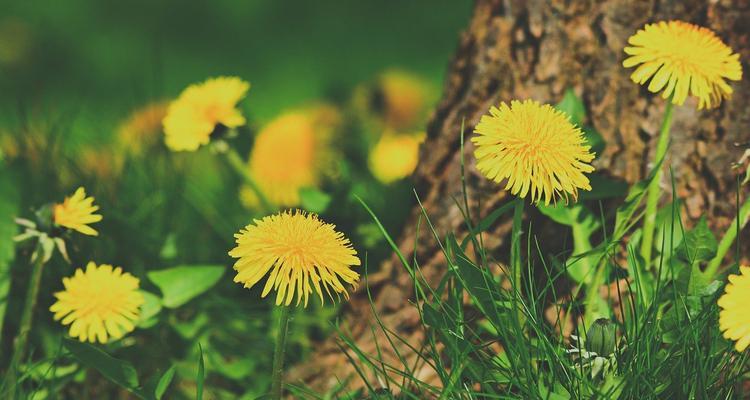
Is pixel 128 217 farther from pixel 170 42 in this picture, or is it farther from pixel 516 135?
pixel 170 42

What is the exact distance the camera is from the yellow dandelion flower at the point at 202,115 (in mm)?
1631

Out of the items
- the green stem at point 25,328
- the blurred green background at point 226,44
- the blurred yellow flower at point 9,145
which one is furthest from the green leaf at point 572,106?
the blurred green background at point 226,44

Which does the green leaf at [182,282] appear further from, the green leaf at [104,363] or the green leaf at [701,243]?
the green leaf at [701,243]

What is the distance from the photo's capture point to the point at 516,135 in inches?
41.9

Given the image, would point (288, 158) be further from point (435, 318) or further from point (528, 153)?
point (528, 153)

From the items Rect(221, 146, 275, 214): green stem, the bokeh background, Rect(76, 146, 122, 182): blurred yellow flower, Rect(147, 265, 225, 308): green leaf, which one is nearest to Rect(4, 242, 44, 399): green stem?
the bokeh background

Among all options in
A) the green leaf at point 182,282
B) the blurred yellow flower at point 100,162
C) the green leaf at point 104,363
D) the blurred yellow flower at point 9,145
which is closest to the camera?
the green leaf at point 104,363

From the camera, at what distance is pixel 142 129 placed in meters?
2.04

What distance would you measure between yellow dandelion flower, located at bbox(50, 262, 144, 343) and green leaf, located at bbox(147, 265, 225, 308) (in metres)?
0.16

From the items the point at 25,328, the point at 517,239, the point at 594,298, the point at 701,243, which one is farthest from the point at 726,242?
the point at 25,328

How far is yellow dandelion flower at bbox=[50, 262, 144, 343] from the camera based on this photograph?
126 cm

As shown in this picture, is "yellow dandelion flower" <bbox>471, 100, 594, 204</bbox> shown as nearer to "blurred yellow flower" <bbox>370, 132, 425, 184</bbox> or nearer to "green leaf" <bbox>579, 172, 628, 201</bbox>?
"green leaf" <bbox>579, 172, 628, 201</bbox>

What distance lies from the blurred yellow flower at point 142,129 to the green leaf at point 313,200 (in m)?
0.43

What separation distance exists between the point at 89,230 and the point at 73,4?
8.15 ft
